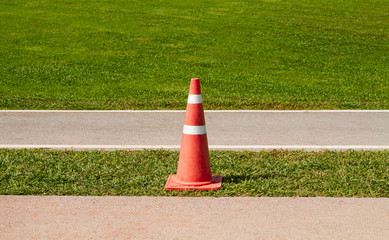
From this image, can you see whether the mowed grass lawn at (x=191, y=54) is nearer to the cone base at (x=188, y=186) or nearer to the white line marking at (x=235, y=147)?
the white line marking at (x=235, y=147)

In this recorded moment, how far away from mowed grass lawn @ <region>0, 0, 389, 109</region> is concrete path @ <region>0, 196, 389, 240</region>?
5095 millimetres

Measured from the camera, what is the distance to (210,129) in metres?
8.16

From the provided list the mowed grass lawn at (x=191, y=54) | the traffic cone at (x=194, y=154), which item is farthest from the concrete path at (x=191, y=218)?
the mowed grass lawn at (x=191, y=54)

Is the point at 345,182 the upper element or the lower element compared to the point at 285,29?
upper

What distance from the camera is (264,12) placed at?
24500 millimetres

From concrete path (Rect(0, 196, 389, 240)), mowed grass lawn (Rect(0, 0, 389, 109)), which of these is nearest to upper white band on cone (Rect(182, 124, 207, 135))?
concrete path (Rect(0, 196, 389, 240))

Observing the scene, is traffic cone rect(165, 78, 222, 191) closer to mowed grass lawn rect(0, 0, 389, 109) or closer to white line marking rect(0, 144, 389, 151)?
white line marking rect(0, 144, 389, 151)

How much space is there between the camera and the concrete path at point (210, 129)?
7.25 metres

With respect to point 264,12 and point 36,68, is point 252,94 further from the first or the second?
point 264,12

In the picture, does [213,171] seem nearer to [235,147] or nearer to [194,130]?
[194,130]

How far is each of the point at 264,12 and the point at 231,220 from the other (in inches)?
825

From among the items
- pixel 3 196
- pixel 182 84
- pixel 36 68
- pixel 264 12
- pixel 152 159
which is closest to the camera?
pixel 3 196

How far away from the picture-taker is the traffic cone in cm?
538

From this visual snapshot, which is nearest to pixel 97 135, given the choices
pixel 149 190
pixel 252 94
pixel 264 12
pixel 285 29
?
pixel 149 190
